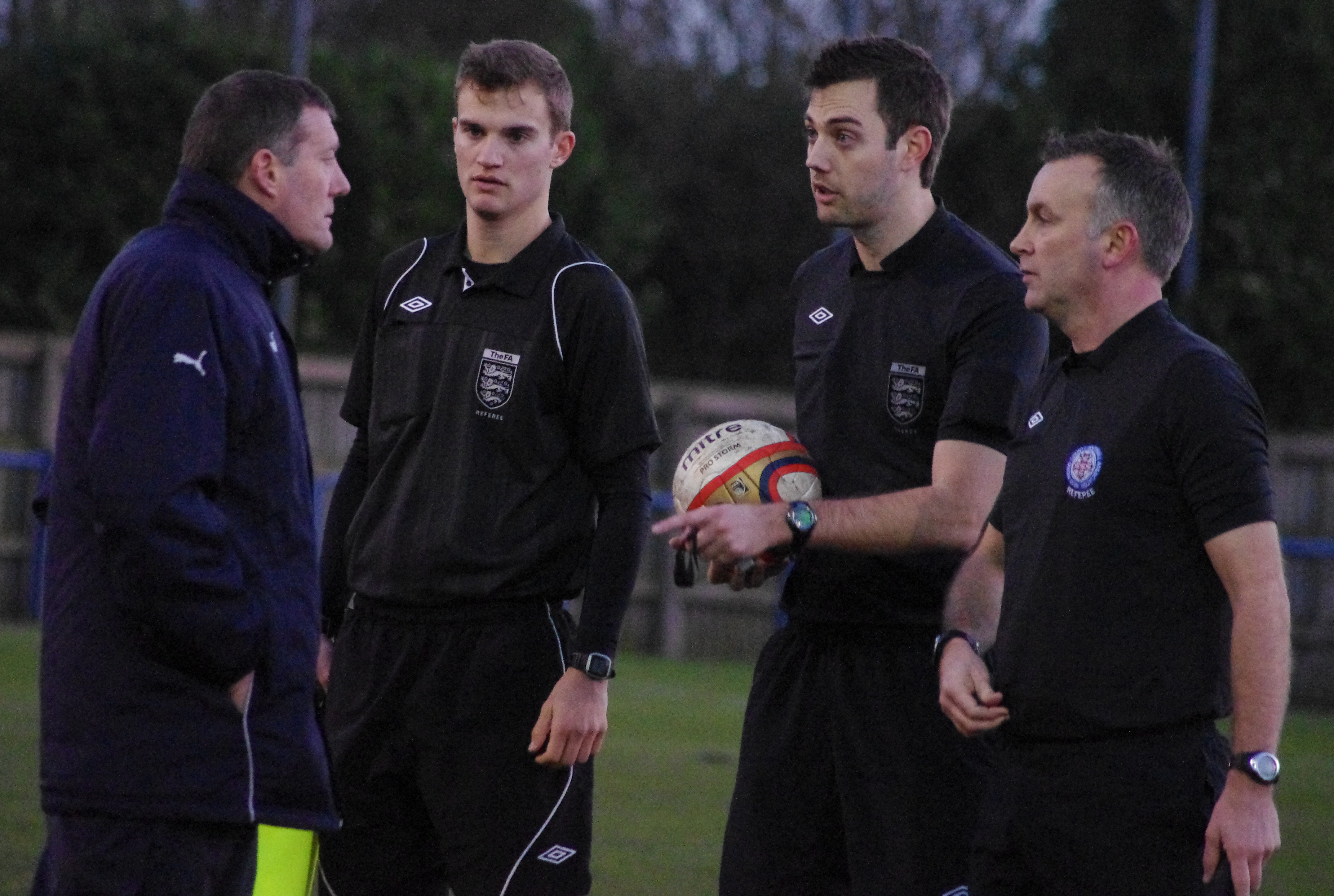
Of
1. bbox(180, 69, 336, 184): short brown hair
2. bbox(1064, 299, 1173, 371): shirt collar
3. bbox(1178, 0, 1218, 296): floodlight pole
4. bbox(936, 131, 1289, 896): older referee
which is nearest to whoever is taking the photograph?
bbox(936, 131, 1289, 896): older referee

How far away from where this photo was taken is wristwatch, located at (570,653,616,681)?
4301 millimetres

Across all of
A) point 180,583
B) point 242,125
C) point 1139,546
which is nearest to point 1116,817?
point 1139,546

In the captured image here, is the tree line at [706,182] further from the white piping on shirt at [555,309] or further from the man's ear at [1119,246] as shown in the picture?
the man's ear at [1119,246]

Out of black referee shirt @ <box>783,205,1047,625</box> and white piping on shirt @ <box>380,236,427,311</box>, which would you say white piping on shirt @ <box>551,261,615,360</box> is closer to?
white piping on shirt @ <box>380,236,427,311</box>

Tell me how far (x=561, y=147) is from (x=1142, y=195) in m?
1.51

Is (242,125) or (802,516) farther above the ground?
(242,125)

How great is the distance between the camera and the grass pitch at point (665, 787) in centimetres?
752

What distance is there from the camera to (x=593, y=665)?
14.1 ft

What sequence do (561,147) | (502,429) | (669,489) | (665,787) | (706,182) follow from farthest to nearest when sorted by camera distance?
(706,182) → (669,489) → (665,787) → (561,147) → (502,429)

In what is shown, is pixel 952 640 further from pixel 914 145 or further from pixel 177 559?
pixel 177 559

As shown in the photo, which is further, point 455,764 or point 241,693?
point 455,764

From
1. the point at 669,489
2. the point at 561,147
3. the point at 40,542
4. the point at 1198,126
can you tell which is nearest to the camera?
the point at 561,147

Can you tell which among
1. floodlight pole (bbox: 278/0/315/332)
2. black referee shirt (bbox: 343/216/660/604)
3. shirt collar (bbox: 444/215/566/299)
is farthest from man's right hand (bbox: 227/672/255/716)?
floodlight pole (bbox: 278/0/315/332)

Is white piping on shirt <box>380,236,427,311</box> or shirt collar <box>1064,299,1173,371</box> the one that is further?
white piping on shirt <box>380,236,427,311</box>
